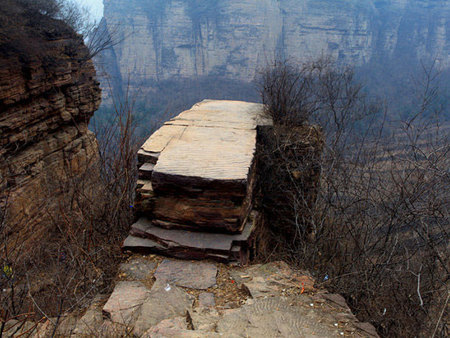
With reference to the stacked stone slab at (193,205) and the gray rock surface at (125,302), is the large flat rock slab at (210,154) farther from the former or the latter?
the gray rock surface at (125,302)

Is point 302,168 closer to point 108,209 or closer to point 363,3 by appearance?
point 108,209

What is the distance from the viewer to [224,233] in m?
3.20

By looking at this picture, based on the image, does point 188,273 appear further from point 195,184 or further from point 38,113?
point 38,113

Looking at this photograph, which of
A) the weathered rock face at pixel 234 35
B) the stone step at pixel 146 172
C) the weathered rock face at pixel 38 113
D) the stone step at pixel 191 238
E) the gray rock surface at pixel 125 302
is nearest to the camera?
the gray rock surface at pixel 125 302

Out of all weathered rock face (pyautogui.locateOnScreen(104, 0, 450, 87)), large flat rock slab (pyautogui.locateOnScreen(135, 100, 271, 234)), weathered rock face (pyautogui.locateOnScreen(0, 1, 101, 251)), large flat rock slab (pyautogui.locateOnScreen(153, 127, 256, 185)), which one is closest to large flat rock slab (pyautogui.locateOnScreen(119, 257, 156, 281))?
large flat rock slab (pyautogui.locateOnScreen(135, 100, 271, 234))

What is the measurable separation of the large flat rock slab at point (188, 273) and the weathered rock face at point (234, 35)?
1415 inches

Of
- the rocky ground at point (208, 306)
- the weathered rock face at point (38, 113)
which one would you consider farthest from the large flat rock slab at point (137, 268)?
the weathered rock face at point (38, 113)

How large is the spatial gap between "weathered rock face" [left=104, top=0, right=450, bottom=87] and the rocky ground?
118ft

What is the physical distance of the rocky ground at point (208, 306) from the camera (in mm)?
2158

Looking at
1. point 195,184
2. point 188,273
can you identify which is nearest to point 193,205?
A: point 195,184

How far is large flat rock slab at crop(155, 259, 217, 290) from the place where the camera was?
270 centimetres

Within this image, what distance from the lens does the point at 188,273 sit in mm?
2814

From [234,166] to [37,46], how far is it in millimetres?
5561

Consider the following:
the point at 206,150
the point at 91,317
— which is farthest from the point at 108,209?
the point at 91,317
